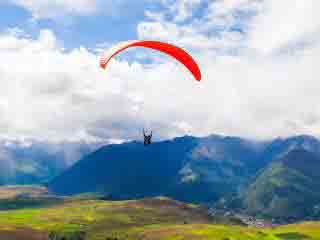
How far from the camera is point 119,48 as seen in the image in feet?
177

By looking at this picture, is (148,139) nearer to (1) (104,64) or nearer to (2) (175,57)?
(2) (175,57)

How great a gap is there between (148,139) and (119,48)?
14.5 m

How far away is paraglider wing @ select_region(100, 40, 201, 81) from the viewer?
53469 mm

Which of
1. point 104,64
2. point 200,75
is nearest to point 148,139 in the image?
point 200,75

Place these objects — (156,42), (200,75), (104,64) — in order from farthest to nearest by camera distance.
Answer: (200,75) < (156,42) < (104,64)

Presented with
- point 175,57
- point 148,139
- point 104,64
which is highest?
point 175,57

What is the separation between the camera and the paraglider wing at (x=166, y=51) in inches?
2105

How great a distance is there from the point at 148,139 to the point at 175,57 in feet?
38.1

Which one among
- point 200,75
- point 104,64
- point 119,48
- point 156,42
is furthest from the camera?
point 200,75

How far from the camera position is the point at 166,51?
2355 inches

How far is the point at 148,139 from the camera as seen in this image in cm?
6312

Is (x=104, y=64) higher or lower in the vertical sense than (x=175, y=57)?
lower

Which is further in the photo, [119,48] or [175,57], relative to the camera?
[175,57]

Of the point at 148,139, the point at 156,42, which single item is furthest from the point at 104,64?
the point at 148,139
